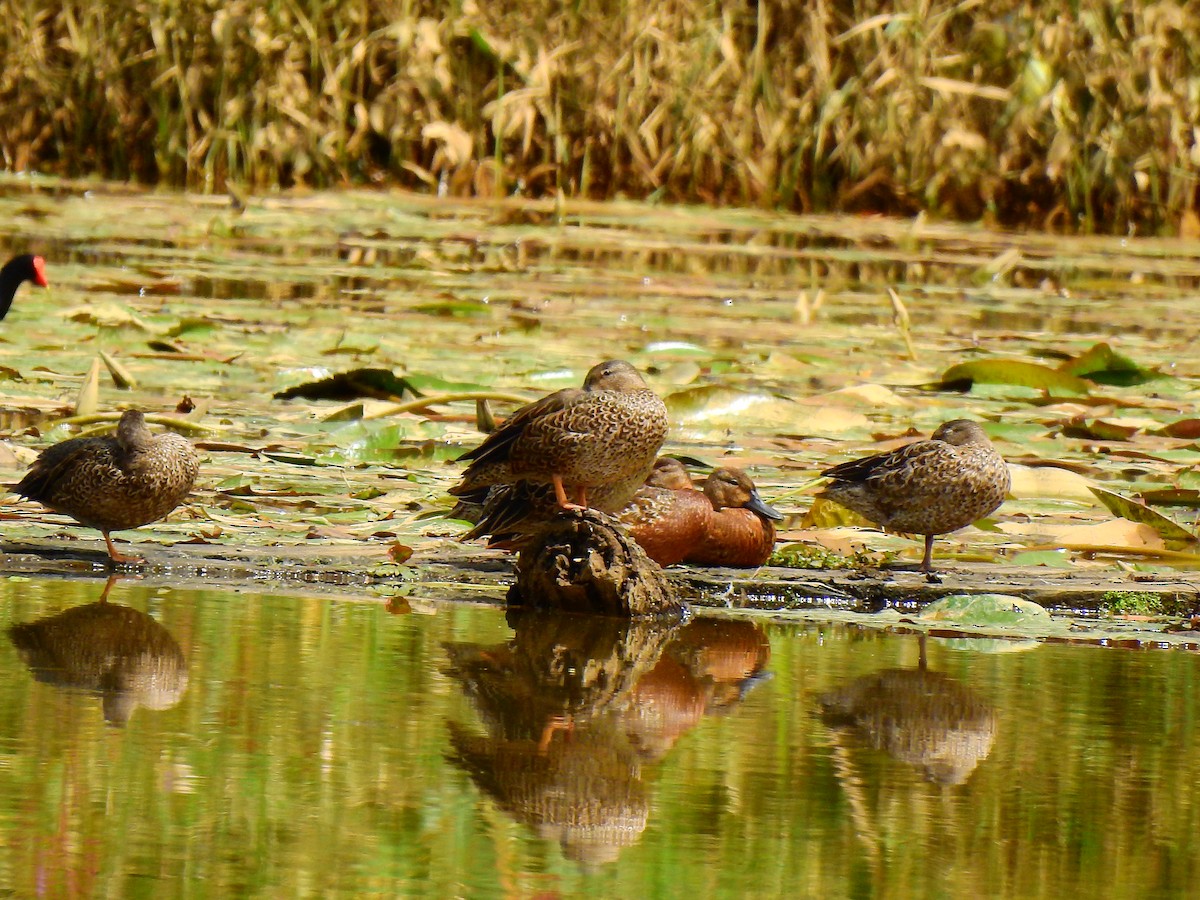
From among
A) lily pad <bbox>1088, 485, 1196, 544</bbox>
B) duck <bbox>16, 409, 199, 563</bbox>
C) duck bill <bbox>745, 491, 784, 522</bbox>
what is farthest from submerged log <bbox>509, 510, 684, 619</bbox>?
lily pad <bbox>1088, 485, 1196, 544</bbox>

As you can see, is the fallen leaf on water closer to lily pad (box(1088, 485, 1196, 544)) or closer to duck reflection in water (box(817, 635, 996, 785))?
lily pad (box(1088, 485, 1196, 544))

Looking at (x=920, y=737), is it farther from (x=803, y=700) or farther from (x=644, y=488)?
(x=644, y=488)

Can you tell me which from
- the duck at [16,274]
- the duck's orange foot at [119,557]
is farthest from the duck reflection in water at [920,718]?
the duck at [16,274]

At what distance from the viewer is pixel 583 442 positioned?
Answer: 4988 millimetres

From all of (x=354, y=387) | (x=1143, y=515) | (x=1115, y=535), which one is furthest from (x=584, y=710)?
(x=354, y=387)

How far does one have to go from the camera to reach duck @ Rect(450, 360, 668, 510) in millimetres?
5012

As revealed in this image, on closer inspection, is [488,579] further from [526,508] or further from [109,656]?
[109,656]

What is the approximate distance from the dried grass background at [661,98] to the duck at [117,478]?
10646mm

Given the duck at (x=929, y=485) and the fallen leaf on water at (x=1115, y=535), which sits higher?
the duck at (x=929, y=485)

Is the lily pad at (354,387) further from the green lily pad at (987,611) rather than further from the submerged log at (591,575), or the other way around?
the green lily pad at (987,611)

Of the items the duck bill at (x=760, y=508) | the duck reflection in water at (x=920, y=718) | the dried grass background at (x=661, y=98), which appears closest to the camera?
the duck reflection in water at (x=920, y=718)

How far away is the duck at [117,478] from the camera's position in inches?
199

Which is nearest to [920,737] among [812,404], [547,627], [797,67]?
[547,627]

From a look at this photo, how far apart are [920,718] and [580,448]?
1408mm
